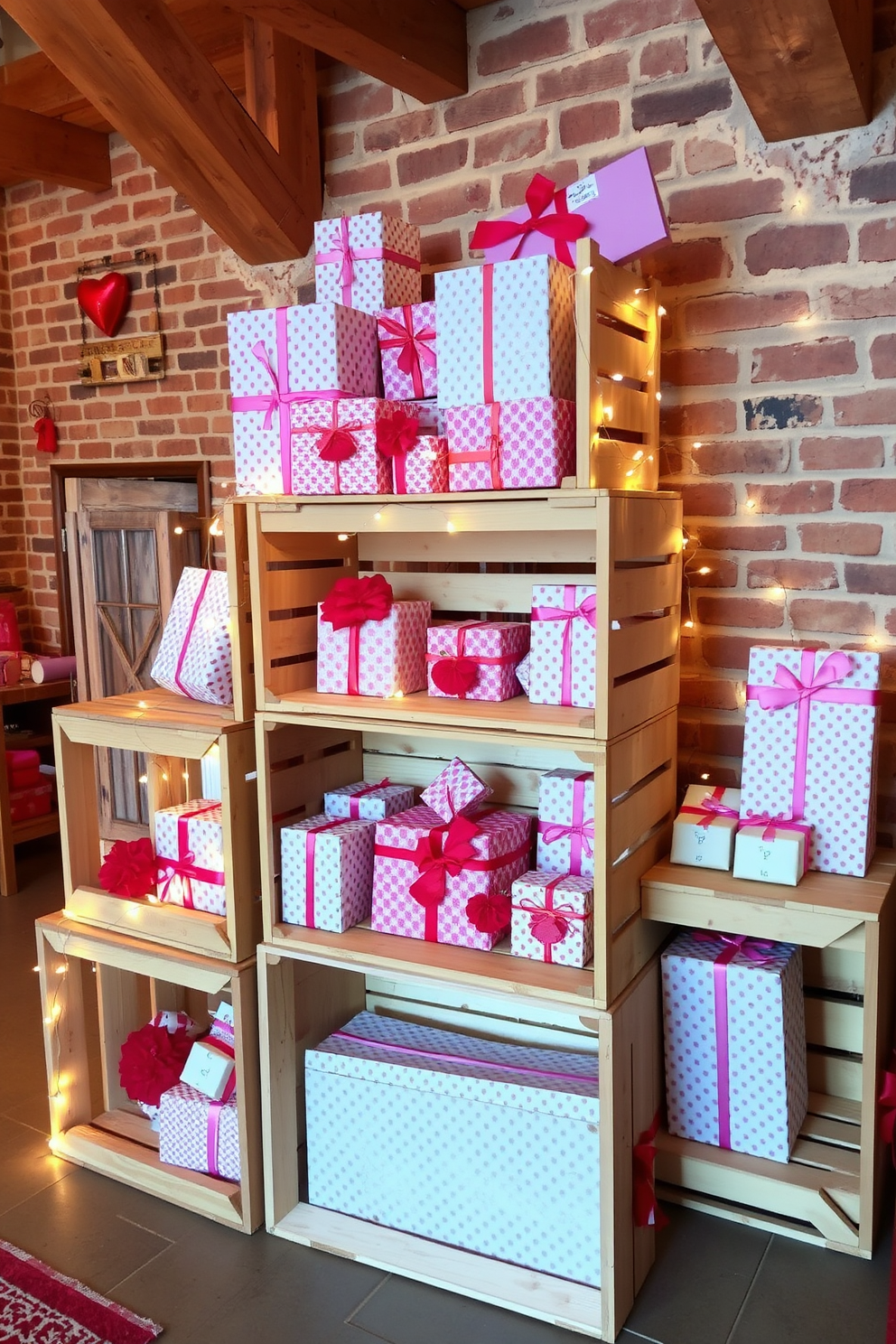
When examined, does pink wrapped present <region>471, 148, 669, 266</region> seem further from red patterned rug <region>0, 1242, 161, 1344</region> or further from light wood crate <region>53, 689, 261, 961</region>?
red patterned rug <region>0, 1242, 161, 1344</region>

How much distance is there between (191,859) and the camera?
7.77 ft

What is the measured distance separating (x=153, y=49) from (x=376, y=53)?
0.48 metres

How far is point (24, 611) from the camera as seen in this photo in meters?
4.59

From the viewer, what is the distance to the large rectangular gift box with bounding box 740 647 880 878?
→ 2.07 metres

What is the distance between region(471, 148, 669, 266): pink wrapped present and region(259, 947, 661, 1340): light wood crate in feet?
4.65

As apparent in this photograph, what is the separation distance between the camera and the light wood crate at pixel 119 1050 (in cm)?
224

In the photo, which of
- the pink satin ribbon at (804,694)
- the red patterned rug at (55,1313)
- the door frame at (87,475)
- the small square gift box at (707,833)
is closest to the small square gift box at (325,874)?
the small square gift box at (707,833)

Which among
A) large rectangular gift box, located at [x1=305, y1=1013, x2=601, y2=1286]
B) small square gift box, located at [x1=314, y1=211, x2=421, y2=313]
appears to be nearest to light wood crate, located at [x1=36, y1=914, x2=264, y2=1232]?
large rectangular gift box, located at [x1=305, y1=1013, x2=601, y2=1286]

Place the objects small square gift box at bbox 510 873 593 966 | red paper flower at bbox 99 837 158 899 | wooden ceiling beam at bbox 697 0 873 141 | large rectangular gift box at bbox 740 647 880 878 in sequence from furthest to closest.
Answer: red paper flower at bbox 99 837 158 899 → large rectangular gift box at bbox 740 647 880 878 → small square gift box at bbox 510 873 593 966 → wooden ceiling beam at bbox 697 0 873 141

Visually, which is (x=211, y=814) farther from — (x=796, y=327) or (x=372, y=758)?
(x=796, y=327)

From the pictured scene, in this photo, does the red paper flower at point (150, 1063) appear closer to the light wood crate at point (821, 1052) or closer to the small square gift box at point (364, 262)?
the light wood crate at point (821, 1052)

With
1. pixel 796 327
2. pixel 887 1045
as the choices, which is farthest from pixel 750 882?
pixel 796 327

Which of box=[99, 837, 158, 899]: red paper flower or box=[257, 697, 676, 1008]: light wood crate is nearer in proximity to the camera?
box=[257, 697, 676, 1008]: light wood crate

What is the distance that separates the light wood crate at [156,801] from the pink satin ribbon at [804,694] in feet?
3.54
